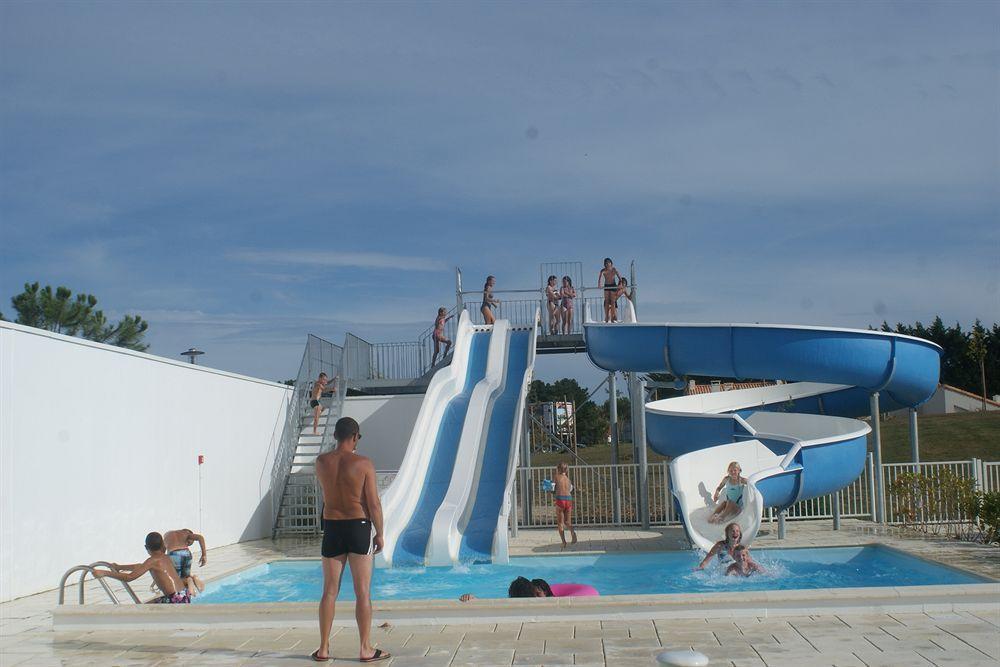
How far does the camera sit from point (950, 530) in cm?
1412

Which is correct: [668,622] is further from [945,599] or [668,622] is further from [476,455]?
[476,455]

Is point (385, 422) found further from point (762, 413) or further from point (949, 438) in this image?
point (949, 438)

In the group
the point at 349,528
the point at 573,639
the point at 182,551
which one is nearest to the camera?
the point at 349,528

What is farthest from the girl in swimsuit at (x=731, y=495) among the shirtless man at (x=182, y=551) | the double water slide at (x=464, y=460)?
the shirtless man at (x=182, y=551)

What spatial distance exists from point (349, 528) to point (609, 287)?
50.5ft

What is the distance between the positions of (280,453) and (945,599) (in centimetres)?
1337

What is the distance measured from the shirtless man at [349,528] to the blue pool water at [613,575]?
4.74 metres

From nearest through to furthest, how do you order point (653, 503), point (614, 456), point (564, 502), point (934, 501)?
1. point (564, 502)
2. point (934, 501)
3. point (653, 503)
4. point (614, 456)

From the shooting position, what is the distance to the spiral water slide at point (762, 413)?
13469 millimetres

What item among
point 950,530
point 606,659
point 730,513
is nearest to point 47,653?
point 606,659

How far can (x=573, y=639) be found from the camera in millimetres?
7035

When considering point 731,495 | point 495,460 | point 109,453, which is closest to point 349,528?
point 109,453

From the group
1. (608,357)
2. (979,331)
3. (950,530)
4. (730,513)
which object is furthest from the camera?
(979,331)

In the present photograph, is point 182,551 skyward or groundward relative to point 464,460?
groundward
